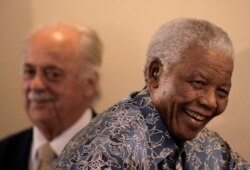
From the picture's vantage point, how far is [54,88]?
150cm

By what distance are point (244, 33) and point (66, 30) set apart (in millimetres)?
685

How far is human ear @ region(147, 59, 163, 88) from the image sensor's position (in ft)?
3.39

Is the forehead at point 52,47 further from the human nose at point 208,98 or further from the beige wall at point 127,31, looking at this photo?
the human nose at point 208,98

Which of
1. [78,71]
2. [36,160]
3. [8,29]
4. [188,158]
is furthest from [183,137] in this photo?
[8,29]

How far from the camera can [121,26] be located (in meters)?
1.67

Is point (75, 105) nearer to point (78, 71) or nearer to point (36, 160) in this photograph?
point (78, 71)

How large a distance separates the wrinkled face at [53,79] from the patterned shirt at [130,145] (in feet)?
1.50

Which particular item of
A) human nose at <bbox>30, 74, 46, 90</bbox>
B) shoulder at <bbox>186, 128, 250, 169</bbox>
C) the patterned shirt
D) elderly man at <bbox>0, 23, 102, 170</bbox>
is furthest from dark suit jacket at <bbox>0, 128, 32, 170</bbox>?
shoulder at <bbox>186, 128, 250, 169</bbox>

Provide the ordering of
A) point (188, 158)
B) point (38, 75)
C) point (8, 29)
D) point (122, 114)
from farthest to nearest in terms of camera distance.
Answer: point (8, 29) < point (38, 75) < point (188, 158) < point (122, 114)

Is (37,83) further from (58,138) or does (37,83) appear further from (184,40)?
(184,40)

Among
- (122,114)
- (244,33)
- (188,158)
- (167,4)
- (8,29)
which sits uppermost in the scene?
(8,29)

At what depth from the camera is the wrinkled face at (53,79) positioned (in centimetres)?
148

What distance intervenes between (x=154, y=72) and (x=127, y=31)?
0.65m

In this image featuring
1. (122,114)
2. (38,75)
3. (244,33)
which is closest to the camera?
(122,114)
